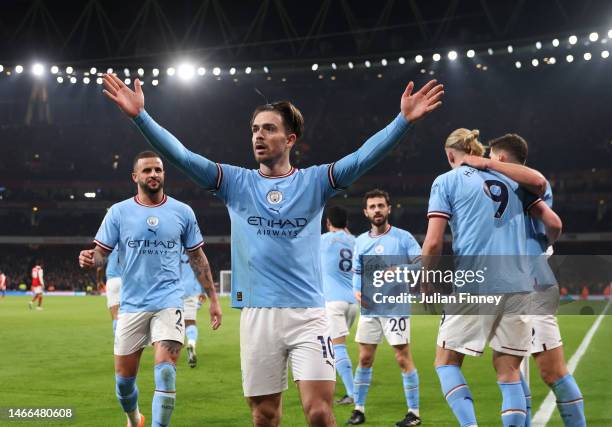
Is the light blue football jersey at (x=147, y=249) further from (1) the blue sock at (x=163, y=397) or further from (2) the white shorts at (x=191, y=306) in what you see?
(2) the white shorts at (x=191, y=306)

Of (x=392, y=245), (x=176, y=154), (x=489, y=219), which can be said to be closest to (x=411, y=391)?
(x=392, y=245)

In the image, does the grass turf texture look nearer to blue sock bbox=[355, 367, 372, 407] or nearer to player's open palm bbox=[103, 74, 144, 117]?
blue sock bbox=[355, 367, 372, 407]

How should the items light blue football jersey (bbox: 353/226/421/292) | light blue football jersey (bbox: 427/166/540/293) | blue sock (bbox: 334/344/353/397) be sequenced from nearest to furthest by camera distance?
light blue football jersey (bbox: 427/166/540/293), light blue football jersey (bbox: 353/226/421/292), blue sock (bbox: 334/344/353/397)

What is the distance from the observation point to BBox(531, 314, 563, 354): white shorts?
577 centimetres

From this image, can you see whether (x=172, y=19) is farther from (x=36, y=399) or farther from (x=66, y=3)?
(x=36, y=399)

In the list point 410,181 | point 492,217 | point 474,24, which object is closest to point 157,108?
point 410,181

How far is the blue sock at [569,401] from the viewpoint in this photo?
18.7 feet

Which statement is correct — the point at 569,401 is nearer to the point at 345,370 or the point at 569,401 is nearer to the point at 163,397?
the point at 163,397

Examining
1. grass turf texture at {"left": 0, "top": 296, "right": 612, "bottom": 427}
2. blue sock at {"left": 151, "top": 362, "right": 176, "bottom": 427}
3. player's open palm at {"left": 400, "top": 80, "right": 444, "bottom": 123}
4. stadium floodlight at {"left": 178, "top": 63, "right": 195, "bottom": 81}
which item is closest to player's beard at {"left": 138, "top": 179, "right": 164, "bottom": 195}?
blue sock at {"left": 151, "top": 362, "right": 176, "bottom": 427}

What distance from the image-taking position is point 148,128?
434cm

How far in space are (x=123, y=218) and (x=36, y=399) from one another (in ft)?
11.4

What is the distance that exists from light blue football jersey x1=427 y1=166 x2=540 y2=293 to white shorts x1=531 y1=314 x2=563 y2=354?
1.77 feet

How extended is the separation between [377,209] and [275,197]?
12.5 feet

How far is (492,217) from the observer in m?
→ 5.34
